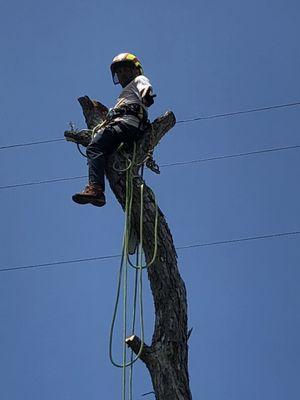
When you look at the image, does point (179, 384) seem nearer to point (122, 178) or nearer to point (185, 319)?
point (185, 319)

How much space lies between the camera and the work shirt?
461 centimetres

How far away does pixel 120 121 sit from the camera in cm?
457

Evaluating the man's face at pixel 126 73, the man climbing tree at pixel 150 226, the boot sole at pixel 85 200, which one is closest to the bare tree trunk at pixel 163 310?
the man climbing tree at pixel 150 226

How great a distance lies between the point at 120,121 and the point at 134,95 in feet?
0.93

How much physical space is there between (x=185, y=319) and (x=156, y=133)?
1.21m

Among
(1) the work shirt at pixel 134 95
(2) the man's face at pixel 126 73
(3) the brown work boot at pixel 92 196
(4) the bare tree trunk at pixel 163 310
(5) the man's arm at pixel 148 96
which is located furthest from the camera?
(2) the man's face at pixel 126 73

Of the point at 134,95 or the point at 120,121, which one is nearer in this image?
the point at 120,121

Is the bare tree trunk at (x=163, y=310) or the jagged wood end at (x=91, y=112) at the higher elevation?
the jagged wood end at (x=91, y=112)

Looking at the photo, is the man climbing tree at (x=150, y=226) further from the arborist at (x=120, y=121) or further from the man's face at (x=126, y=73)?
the man's face at (x=126, y=73)

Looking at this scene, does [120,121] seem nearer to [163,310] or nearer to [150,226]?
[150,226]

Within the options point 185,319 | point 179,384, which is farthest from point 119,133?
point 179,384

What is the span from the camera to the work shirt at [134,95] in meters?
4.61

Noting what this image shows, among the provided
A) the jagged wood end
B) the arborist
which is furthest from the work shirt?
the jagged wood end

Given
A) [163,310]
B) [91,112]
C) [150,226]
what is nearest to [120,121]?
[91,112]
